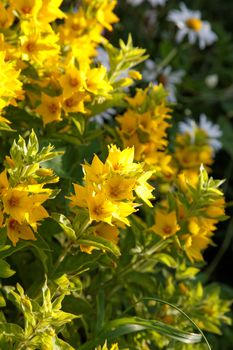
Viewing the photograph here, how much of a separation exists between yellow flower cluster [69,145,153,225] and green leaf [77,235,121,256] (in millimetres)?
67

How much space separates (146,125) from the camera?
5.31 feet

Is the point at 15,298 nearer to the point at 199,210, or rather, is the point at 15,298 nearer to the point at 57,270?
the point at 57,270

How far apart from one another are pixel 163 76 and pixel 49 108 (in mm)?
1382

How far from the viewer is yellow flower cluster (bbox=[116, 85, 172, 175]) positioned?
162 cm

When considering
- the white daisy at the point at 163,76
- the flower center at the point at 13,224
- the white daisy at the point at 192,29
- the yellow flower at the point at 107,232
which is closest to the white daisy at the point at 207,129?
the white daisy at the point at 163,76

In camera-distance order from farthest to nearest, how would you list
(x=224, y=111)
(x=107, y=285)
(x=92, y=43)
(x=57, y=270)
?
(x=224, y=111) < (x=92, y=43) < (x=107, y=285) < (x=57, y=270)

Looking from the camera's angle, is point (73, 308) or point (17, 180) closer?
point (17, 180)

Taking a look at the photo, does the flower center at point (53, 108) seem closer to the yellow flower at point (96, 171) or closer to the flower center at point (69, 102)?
the flower center at point (69, 102)

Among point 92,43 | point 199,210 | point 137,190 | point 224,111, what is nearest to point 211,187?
point 199,210

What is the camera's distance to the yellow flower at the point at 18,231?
129 cm

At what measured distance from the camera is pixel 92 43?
6.02ft

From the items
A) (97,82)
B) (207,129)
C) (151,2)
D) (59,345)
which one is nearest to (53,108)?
(97,82)

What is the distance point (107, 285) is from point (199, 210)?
271 millimetres

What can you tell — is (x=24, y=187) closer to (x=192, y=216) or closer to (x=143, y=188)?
(x=143, y=188)
